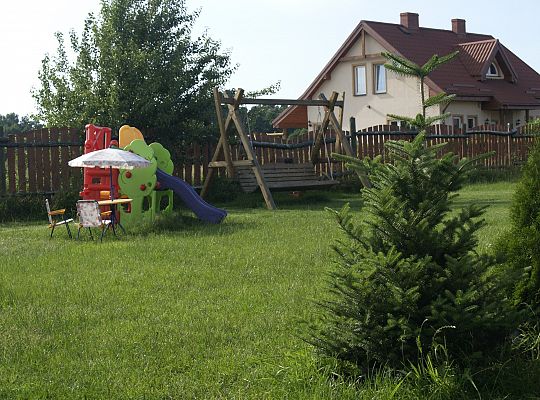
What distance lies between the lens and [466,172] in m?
4.98

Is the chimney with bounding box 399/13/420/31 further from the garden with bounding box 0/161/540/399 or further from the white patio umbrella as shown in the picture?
the garden with bounding box 0/161/540/399

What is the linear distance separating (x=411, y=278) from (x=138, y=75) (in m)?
15.9

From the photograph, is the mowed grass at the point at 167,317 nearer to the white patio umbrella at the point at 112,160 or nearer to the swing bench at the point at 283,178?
the white patio umbrella at the point at 112,160

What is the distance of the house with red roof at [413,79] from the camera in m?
39.7

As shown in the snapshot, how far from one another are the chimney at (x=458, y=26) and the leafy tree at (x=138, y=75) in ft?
90.8

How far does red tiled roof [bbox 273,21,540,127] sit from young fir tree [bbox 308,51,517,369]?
34.0 m

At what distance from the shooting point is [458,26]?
47219mm

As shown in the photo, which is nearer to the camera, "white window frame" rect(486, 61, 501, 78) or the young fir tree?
the young fir tree

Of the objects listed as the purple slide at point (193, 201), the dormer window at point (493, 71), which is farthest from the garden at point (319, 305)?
the dormer window at point (493, 71)

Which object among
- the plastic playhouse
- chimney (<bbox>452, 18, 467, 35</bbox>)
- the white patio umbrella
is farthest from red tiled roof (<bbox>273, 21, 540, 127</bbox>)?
the white patio umbrella

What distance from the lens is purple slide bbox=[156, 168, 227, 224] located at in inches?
576

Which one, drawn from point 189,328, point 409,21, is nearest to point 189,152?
point 189,328

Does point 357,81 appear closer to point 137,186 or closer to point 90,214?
point 137,186

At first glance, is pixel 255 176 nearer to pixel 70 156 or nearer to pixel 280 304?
pixel 70 156
